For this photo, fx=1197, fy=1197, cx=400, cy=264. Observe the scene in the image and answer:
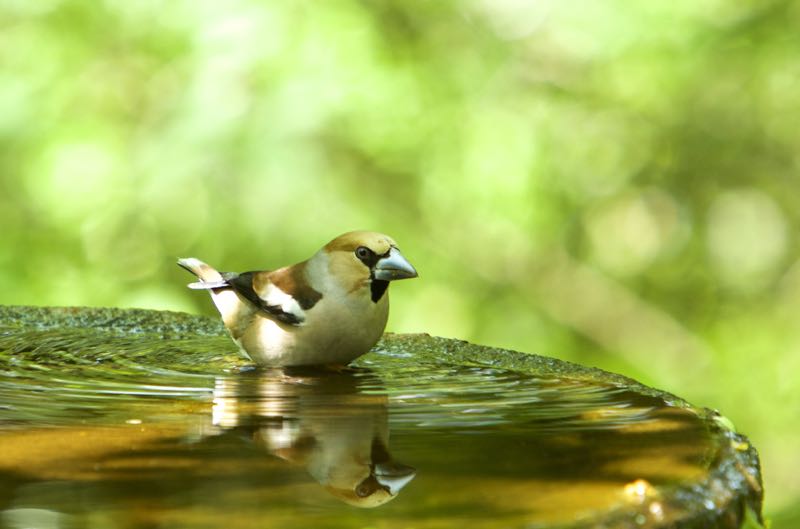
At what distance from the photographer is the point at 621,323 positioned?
29.0ft

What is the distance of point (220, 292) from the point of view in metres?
4.30

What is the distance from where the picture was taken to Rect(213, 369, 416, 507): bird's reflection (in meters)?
2.08

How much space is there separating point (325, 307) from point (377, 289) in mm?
185

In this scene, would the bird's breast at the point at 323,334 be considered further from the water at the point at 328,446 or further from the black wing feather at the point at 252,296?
the water at the point at 328,446

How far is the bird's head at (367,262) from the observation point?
3.88 meters

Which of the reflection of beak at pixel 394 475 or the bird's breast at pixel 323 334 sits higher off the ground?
the bird's breast at pixel 323 334

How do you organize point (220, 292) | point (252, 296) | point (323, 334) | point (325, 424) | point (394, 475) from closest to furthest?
point (394, 475), point (325, 424), point (323, 334), point (252, 296), point (220, 292)

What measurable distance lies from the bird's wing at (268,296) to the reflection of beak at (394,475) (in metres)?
1.68

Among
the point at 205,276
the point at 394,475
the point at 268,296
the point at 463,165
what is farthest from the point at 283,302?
the point at 463,165

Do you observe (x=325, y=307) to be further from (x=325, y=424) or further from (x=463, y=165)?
(x=463, y=165)

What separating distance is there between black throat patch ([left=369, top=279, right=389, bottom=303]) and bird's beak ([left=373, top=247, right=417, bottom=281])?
26 millimetres

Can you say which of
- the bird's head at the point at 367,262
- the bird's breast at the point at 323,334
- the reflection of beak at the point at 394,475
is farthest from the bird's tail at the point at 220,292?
the reflection of beak at the point at 394,475

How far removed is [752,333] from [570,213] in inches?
66.0

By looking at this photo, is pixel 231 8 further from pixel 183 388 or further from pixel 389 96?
pixel 183 388
